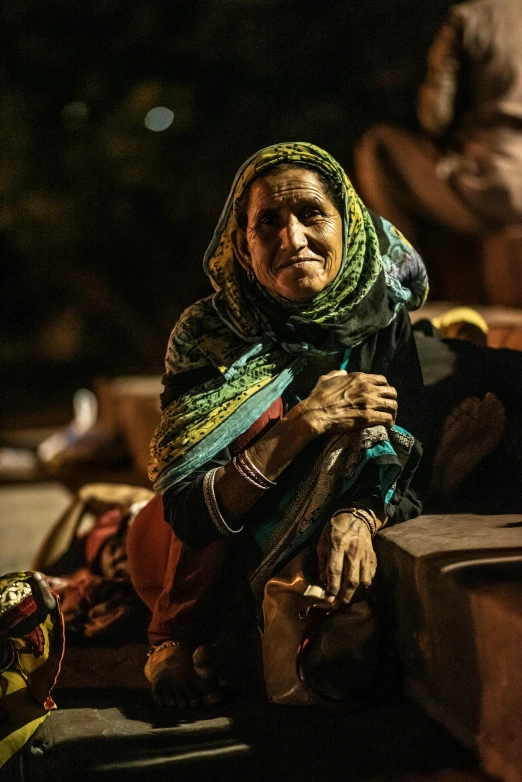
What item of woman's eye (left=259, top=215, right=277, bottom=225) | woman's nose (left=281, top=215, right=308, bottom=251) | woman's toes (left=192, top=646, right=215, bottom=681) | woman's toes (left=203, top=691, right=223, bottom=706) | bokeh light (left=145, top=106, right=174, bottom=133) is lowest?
woman's toes (left=203, top=691, right=223, bottom=706)

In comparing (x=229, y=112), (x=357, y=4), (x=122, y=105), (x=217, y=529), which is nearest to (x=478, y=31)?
(x=357, y=4)

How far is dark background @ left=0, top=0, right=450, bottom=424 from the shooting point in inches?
290

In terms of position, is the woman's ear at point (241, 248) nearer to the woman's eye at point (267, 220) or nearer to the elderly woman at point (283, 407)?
the elderly woman at point (283, 407)

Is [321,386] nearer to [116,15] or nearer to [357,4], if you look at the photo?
[357,4]

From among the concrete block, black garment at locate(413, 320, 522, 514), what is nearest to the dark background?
black garment at locate(413, 320, 522, 514)

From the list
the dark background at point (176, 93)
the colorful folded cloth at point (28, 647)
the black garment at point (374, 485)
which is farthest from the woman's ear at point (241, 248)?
the dark background at point (176, 93)

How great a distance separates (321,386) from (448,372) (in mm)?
532

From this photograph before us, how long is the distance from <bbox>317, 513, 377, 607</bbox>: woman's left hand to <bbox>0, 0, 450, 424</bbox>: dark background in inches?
178

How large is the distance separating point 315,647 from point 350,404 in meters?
0.65

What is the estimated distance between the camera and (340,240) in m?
2.72

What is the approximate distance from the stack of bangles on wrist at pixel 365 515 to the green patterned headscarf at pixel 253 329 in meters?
0.37

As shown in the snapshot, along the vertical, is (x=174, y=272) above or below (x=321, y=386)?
below

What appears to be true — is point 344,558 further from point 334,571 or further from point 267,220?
point 267,220

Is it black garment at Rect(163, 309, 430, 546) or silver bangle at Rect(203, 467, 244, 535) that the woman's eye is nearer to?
black garment at Rect(163, 309, 430, 546)
